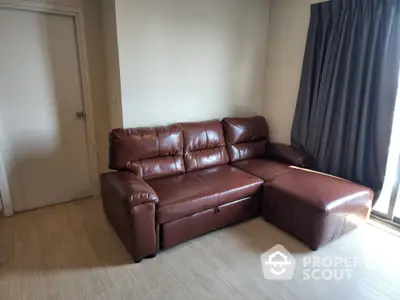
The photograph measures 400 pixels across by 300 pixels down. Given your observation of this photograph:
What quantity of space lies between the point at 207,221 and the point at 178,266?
18.5 inches

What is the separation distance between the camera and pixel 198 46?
3.03 metres

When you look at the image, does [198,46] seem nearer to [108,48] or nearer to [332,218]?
[108,48]

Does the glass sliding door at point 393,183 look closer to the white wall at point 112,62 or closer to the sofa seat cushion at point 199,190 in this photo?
the sofa seat cushion at point 199,190

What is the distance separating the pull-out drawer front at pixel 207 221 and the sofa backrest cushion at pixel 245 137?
2.29 feet

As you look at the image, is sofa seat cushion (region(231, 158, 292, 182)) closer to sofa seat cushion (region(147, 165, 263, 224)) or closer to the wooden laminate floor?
sofa seat cushion (region(147, 165, 263, 224))

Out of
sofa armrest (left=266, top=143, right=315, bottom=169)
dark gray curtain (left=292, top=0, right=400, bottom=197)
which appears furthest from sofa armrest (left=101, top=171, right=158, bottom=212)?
dark gray curtain (left=292, top=0, right=400, bottom=197)

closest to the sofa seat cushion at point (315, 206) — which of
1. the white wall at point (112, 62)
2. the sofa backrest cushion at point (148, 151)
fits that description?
the sofa backrest cushion at point (148, 151)

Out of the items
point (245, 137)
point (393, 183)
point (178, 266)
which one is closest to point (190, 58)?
point (245, 137)

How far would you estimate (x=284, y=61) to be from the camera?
3.39m

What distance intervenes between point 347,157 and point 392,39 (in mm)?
1141

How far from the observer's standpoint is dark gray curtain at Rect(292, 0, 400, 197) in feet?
7.91

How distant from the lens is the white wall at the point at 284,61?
3146mm

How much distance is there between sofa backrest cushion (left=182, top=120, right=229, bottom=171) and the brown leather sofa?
11 millimetres

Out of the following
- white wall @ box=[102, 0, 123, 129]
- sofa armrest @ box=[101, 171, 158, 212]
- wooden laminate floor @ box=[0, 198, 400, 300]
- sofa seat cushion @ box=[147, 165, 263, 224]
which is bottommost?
wooden laminate floor @ box=[0, 198, 400, 300]
